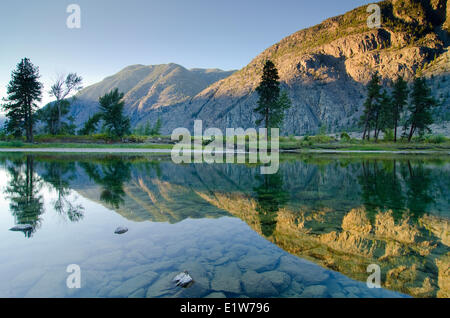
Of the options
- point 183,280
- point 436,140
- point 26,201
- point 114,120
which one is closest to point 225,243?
point 183,280

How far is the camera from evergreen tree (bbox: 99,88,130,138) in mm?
49750

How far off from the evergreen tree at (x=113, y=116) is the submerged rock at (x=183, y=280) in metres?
51.5

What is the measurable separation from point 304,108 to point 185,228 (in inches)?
5913

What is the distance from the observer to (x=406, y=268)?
4.50 meters

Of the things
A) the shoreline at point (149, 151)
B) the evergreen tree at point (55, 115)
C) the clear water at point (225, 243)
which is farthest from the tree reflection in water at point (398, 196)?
the evergreen tree at point (55, 115)

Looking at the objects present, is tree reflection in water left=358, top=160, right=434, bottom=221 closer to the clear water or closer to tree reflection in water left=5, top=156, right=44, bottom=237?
the clear water

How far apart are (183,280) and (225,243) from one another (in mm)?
1935

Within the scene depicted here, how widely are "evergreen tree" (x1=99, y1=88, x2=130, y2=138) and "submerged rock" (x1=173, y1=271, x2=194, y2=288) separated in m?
51.5

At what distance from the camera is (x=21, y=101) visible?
1820 inches

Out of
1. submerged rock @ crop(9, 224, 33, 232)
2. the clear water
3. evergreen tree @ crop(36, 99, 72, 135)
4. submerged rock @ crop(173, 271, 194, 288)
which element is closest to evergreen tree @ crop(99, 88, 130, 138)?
evergreen tree @ crop(36, 99, 72, 135)

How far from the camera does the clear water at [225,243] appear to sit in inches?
156

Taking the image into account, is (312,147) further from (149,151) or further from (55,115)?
(55,115)

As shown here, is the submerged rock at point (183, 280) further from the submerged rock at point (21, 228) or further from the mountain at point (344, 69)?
the mountain at point (344, 69)
